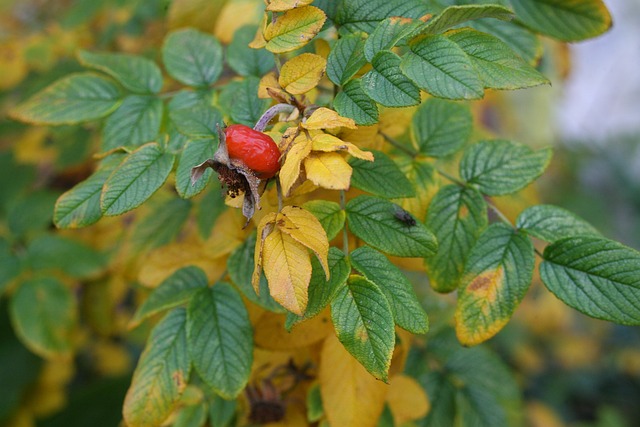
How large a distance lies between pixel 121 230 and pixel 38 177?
0.57 meters

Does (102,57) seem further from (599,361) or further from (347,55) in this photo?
(599,361)

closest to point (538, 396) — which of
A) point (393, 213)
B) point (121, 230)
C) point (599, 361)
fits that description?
point (599, 361)

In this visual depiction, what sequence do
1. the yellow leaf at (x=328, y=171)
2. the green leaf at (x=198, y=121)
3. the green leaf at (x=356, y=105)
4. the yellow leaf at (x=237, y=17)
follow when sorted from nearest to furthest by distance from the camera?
the yellow leaf at (x=328, y=171)
the green leaf at (x=356, y=105)
the green leaf at (x=198, y=121)
the yellow leaf at (x=237, y=17)

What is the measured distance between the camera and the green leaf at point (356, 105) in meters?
0.65

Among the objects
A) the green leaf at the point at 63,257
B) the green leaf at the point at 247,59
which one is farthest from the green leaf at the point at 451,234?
the green leaf at the point at 63,257

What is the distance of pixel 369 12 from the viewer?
767mm

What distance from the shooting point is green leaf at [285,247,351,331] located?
0.65 metres

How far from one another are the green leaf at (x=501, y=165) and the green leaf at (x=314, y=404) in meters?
0.39

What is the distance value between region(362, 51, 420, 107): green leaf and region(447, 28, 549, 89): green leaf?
0.09 meters

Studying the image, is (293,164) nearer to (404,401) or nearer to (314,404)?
(314,404)

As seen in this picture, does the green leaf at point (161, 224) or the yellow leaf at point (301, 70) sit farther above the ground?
the yellow leaf at point (301, 70)

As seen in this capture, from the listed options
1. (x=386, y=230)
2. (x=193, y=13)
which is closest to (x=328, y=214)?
(x=386, y=230)

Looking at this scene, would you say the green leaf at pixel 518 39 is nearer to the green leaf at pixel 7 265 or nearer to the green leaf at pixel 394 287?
the green leaf at pixel 394 287

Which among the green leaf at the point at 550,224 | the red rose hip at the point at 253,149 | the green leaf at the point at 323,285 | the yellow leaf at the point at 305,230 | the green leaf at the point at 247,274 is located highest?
the red rose hip at the point at 253,149
